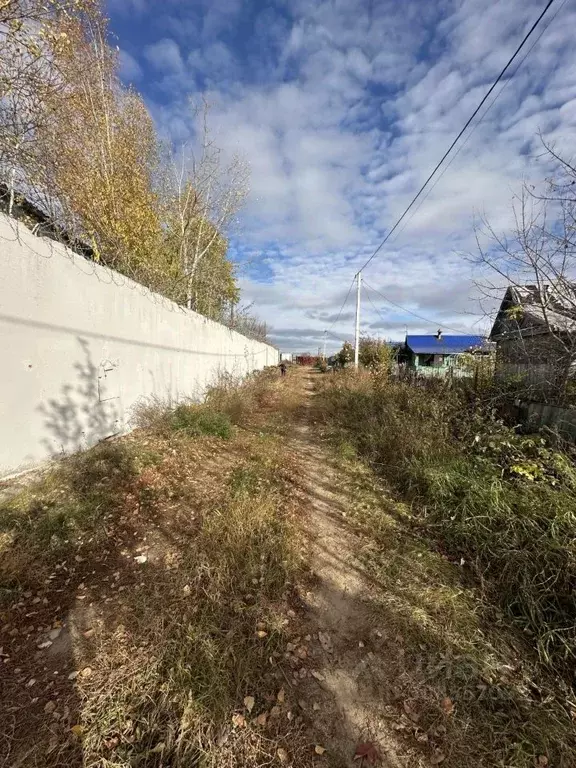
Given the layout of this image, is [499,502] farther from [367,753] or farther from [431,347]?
[431,347]

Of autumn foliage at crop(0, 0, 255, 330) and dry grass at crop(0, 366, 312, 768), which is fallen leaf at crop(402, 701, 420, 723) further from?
autumn foliage at crop(0, 0, 255, 330)

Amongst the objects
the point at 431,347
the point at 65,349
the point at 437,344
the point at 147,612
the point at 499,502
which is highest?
the point at 437,344

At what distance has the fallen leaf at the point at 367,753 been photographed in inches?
61.7

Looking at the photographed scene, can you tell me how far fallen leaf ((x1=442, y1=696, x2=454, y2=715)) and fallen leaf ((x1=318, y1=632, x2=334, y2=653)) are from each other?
64cm

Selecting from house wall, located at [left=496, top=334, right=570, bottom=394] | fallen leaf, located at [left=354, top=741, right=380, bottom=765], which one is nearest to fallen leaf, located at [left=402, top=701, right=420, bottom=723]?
fallen leaf, located at [left=354, top=741, right=380, bottom=765]

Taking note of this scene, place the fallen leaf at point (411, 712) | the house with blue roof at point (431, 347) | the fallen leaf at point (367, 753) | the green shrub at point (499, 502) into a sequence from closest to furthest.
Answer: the fallen leaf at point (367, 753), the fallen leaf at point (411, 712), the green shrub at point (499, 502), the house with blue roof at point (431, 347)

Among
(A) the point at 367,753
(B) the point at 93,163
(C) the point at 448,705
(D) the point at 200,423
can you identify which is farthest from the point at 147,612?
(B) the point at 93,163

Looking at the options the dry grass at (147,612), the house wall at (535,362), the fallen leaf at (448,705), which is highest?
the house wall at (535,362)

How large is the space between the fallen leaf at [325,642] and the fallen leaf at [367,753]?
505 millimetres

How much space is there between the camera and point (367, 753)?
1.58 metres

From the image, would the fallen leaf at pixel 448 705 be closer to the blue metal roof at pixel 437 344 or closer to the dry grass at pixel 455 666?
the dry grass at pixel 455 666

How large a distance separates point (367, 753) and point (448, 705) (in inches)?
20.3

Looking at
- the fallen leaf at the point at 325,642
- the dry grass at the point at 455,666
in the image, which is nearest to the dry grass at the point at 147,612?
the fallen leaf at the point at 325,642

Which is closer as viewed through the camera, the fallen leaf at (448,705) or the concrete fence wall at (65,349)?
the fallen leaf at (448,705)
